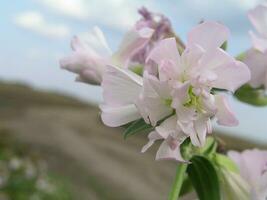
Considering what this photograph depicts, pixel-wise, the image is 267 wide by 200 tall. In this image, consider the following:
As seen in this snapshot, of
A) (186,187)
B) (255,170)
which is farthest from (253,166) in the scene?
(186,187)

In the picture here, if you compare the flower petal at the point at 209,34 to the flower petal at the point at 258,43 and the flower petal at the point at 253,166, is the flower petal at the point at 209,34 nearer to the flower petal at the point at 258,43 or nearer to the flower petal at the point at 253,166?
the flower petal at the point at 258,43

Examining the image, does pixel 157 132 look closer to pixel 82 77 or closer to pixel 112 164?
pixel 82 77

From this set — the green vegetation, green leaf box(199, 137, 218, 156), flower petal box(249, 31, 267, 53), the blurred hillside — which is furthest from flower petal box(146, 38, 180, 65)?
the blurred hillside

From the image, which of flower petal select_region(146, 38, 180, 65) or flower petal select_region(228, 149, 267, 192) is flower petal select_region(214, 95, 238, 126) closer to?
flower petal select_region(146, 38, 180, 65)

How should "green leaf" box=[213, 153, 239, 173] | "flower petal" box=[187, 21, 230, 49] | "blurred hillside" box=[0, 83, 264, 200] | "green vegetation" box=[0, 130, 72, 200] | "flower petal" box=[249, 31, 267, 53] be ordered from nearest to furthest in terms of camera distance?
1. "flower petal" box=[187, 21, 230, 49]
2. "flower petal" box=[249, 31, 267, 53]
3. "green leaf" box=[213, 153, 239, 173]
4. "green vegetation" box=[0, 130, 72, 200]
5. "blurred hillside" box=[0, 83, 264, 200]

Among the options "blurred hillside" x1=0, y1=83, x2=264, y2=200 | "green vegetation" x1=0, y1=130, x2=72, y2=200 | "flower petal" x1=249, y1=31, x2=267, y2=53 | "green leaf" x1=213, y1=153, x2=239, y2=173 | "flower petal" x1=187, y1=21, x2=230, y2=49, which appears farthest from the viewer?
"blurred hillside" x1=0, y1=83, x2=264, y2=200

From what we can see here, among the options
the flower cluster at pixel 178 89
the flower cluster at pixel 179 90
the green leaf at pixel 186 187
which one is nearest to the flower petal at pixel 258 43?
the flower cluster at pixel 178 89

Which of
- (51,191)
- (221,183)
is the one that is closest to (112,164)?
(51,191)

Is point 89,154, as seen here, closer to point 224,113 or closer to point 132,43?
point 132,43
